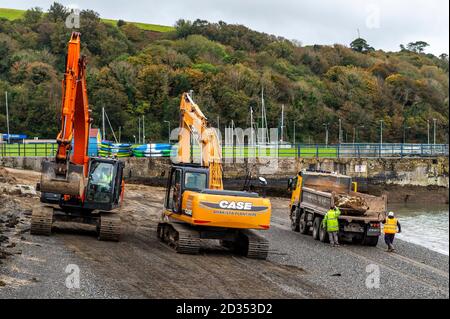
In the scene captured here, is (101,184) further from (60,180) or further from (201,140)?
(201,140)

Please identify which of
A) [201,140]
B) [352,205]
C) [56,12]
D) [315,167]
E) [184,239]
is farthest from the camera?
[56,12]

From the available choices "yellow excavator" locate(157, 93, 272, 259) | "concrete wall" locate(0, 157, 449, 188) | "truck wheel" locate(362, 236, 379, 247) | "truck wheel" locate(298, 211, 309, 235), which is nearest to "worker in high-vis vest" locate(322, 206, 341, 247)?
"truck wheel" locate(362, 236, 379, 247)

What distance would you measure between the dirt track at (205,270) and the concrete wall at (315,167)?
28.3m

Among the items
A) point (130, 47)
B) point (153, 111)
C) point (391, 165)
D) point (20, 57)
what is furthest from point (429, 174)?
point (130, 47)

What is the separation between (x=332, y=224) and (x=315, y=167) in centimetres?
3498

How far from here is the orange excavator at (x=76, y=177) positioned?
861 inches

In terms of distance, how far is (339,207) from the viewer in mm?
26406

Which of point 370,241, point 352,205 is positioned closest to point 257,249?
point 352,205

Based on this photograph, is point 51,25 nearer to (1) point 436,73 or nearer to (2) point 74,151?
(1) point 436,73

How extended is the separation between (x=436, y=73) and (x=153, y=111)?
43.4 m

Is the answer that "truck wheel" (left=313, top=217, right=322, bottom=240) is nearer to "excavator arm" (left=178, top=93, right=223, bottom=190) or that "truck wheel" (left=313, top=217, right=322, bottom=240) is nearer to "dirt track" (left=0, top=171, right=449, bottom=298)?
"dirt track" (left=0, top=171, right=449, bottom=298)

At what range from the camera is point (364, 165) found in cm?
6297

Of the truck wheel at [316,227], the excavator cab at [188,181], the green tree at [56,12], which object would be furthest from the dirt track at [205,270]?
the green tree at [56,12]

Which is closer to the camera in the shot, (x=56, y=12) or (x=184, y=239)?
(x=184, y=239)
